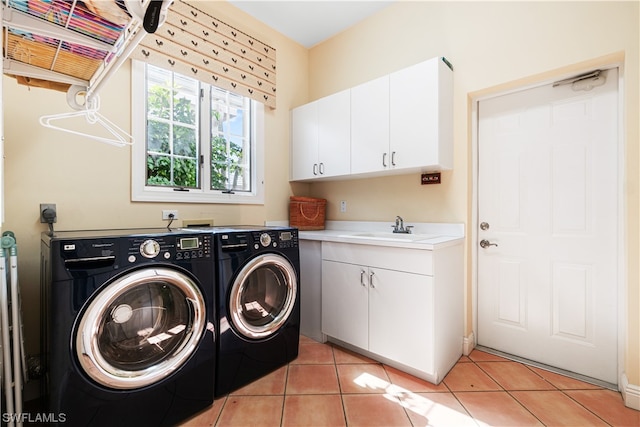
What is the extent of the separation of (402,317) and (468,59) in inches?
75.1

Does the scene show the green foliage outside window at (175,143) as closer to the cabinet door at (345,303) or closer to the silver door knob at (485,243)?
the cabinet door at (345,303)

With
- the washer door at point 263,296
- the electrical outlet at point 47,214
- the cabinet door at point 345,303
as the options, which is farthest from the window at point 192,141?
the cabinet door at point 345,303

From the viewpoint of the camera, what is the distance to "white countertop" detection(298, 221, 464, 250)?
188 centimetres

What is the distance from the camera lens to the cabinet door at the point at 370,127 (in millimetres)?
2320

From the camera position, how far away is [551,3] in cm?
187

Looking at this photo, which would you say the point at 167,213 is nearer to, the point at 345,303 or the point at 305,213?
the point at 305,213

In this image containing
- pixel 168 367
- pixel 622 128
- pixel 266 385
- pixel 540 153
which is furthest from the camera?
pixel 540 153

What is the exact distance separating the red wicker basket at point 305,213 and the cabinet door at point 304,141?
0.81ft

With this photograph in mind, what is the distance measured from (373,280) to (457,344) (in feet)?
2.53

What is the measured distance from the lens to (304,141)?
9.53 ft

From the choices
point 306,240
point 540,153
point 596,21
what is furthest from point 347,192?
point 596,21

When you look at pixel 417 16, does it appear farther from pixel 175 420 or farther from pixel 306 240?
pixel 175 420

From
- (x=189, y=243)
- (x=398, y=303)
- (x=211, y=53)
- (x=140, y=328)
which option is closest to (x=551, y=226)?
(x=398, y=303)

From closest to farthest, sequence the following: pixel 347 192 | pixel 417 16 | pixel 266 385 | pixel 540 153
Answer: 1. pixel 266 385
2. pixel 540 153
3. pixel 417 16
4. pixel 347 192
